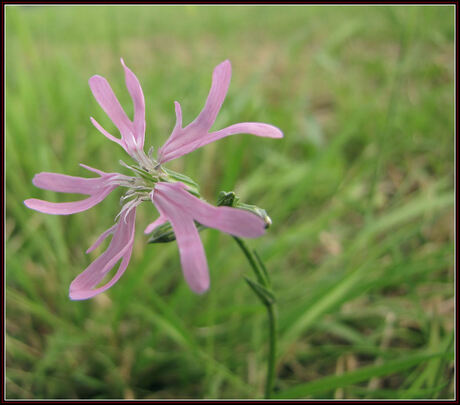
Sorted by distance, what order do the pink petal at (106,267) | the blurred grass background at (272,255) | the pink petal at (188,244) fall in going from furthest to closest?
the blurred grass background at (272,255) < the pink petal at (106,267) < the pink petal at (188,244)

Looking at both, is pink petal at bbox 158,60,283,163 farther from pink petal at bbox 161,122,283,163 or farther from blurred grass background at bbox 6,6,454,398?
blurred grass background at bbox 6,6,454,398

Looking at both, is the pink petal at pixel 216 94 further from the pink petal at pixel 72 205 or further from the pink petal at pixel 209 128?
the pink petal at pixel 72 205

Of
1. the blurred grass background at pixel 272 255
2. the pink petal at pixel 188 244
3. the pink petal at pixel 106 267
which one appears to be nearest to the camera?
the pink petal at pixel 188 244

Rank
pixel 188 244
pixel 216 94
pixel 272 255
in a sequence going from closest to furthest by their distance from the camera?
pixel 188 244
pixel 216 94
pixel 272 255

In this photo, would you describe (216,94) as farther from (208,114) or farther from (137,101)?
(137,101)

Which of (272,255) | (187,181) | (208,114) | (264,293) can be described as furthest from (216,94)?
(272,255)

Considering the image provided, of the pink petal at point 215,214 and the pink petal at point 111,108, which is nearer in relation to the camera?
the pink petal at point 215,214

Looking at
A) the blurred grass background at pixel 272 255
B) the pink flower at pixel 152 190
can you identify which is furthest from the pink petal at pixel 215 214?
the blurred grass background at pixel 272 255
